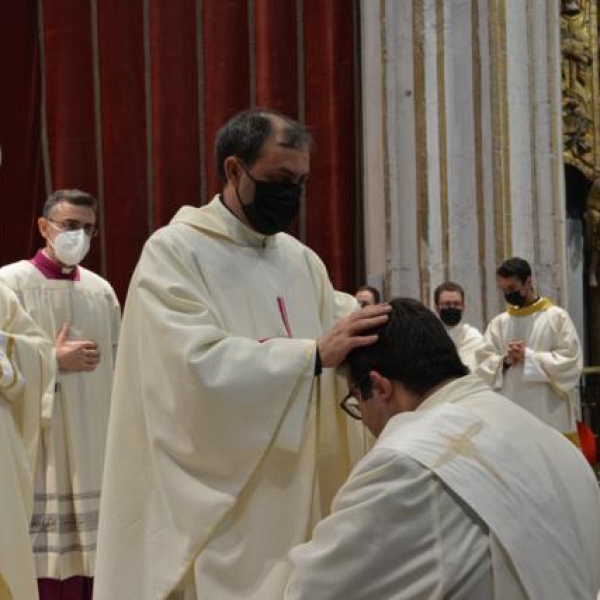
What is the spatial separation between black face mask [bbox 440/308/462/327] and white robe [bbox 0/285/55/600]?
293 cm

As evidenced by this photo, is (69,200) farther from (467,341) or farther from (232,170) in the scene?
(467,341)

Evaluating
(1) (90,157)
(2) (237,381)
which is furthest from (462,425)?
(1) (90,157)

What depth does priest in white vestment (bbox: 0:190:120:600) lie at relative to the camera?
16.1ft

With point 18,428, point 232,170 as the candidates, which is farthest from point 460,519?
point 18,428

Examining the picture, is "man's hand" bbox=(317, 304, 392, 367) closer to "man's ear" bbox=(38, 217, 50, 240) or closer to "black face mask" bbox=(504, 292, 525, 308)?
"man's ear" bbox=(38, 217, 50, 240)

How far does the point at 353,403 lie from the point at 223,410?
31 centimetres

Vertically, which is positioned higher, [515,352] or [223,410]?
[223,410]

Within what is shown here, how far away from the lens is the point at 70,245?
5.11 meters

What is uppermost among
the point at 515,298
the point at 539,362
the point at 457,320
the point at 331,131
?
the point at 331,131

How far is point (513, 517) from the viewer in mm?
1732

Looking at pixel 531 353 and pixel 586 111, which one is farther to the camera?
pixel 586 111

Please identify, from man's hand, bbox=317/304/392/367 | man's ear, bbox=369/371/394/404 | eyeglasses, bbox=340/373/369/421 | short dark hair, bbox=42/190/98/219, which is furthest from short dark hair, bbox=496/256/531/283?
man's ear, bbox=369/371/394/404

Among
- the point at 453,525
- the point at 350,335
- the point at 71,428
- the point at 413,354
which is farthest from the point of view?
the point at 71,428

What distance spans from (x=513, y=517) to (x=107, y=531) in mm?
1285
